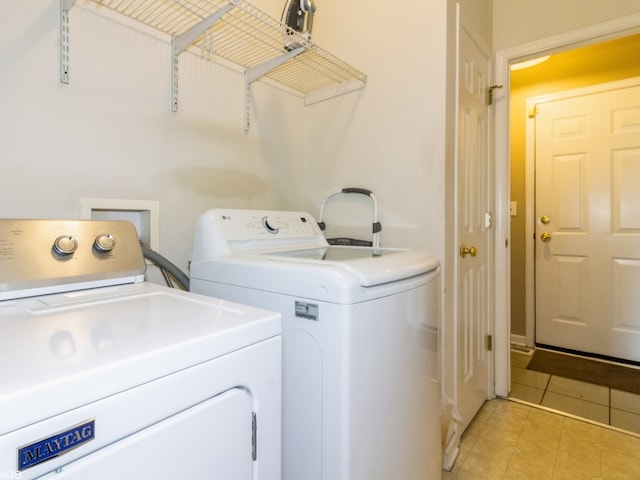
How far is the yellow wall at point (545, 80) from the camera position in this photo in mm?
2602

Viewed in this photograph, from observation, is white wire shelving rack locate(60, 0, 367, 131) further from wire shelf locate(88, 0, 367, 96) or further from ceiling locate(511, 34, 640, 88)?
ceiling locate(511, 34, 640, 88)

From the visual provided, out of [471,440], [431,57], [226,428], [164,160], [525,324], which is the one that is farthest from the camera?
[525,324]

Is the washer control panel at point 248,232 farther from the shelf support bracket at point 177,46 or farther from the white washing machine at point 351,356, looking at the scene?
the shelf support bracket at point 177,46

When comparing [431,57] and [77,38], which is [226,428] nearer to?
[77,38]

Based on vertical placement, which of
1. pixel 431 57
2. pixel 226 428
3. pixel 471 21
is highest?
pixel 471 21

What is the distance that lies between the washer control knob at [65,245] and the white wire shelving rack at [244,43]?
23.2 inches

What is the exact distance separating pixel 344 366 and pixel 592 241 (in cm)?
291

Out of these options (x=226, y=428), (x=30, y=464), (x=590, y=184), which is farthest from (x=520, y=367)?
(x=30, y=464)

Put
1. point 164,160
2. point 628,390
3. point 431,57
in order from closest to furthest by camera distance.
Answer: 1. point 164,160
2. point 431,57
3. point 628,390

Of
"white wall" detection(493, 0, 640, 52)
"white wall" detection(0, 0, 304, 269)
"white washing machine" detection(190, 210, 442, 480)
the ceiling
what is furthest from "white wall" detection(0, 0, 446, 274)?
the ceiling

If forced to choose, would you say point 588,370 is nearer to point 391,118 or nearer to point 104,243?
point 391,118

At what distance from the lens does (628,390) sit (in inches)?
87.7

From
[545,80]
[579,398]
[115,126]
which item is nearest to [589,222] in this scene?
[545,80]

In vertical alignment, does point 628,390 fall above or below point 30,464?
below
